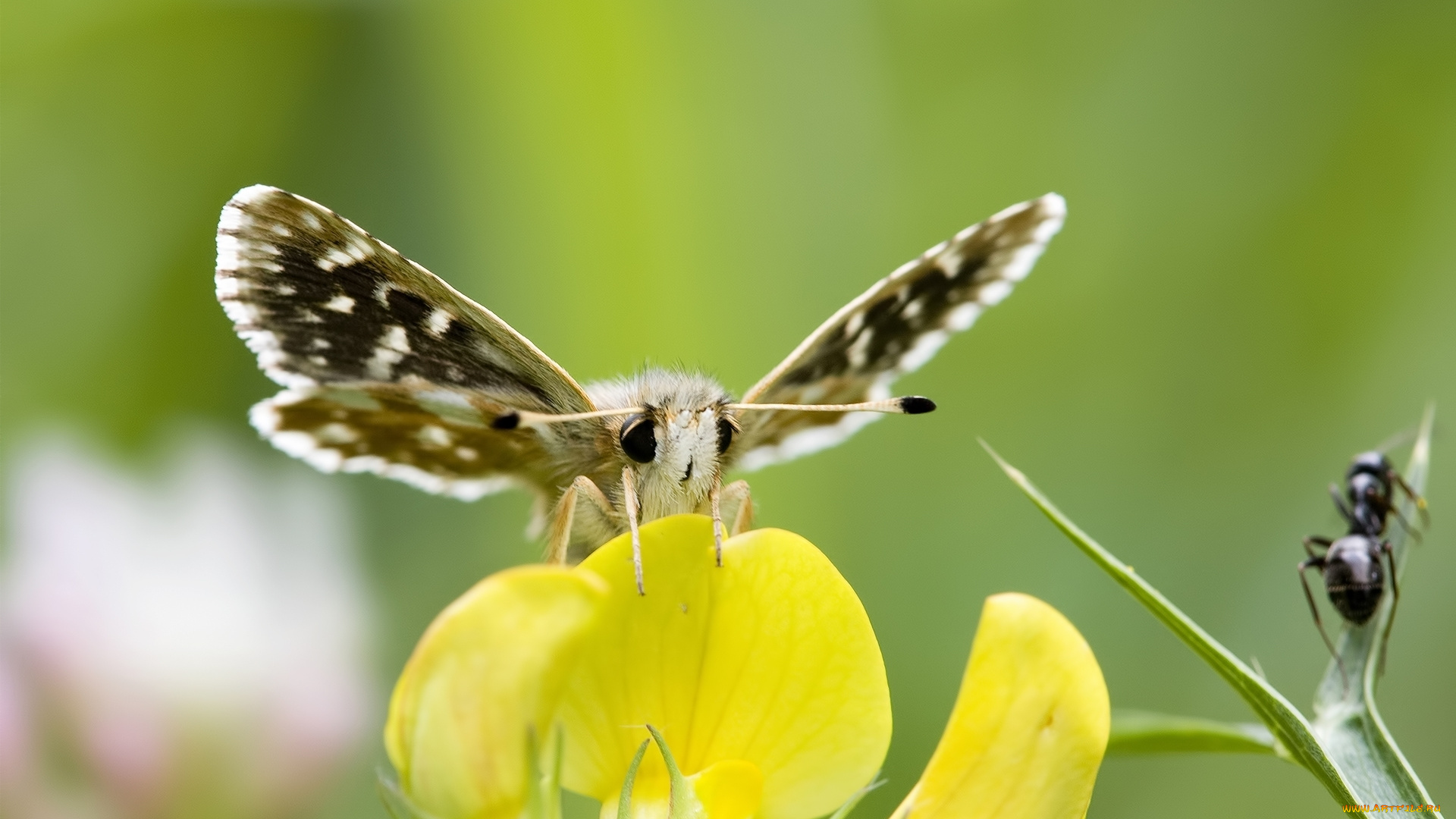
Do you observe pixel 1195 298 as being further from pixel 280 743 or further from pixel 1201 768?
pixel 280 743

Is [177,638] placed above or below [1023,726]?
below

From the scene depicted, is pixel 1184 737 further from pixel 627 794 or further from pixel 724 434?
pixel 724 434

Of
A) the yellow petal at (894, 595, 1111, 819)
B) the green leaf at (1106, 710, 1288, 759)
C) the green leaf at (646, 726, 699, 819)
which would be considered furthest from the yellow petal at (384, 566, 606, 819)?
the green leaf at (1106, 710, 1288, 759)

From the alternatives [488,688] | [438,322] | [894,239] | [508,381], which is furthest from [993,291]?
[894,239]

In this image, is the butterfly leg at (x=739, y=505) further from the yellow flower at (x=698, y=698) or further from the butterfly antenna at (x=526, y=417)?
the yellow flower at (x=698, y=698)

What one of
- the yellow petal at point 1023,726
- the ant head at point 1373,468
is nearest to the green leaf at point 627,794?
the yellow petal at point 1023,726

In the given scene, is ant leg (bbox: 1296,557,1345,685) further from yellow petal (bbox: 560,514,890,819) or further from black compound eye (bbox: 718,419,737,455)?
black compound eye (bbox: 718,419,737,455)

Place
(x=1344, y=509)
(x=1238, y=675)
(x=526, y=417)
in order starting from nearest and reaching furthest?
(x=1238, y=675), (x=526, y=417), (x=1344, y=509)

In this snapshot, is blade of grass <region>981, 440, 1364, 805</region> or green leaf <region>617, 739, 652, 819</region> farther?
green leaf <region>617, 739, 652, 819</region>
